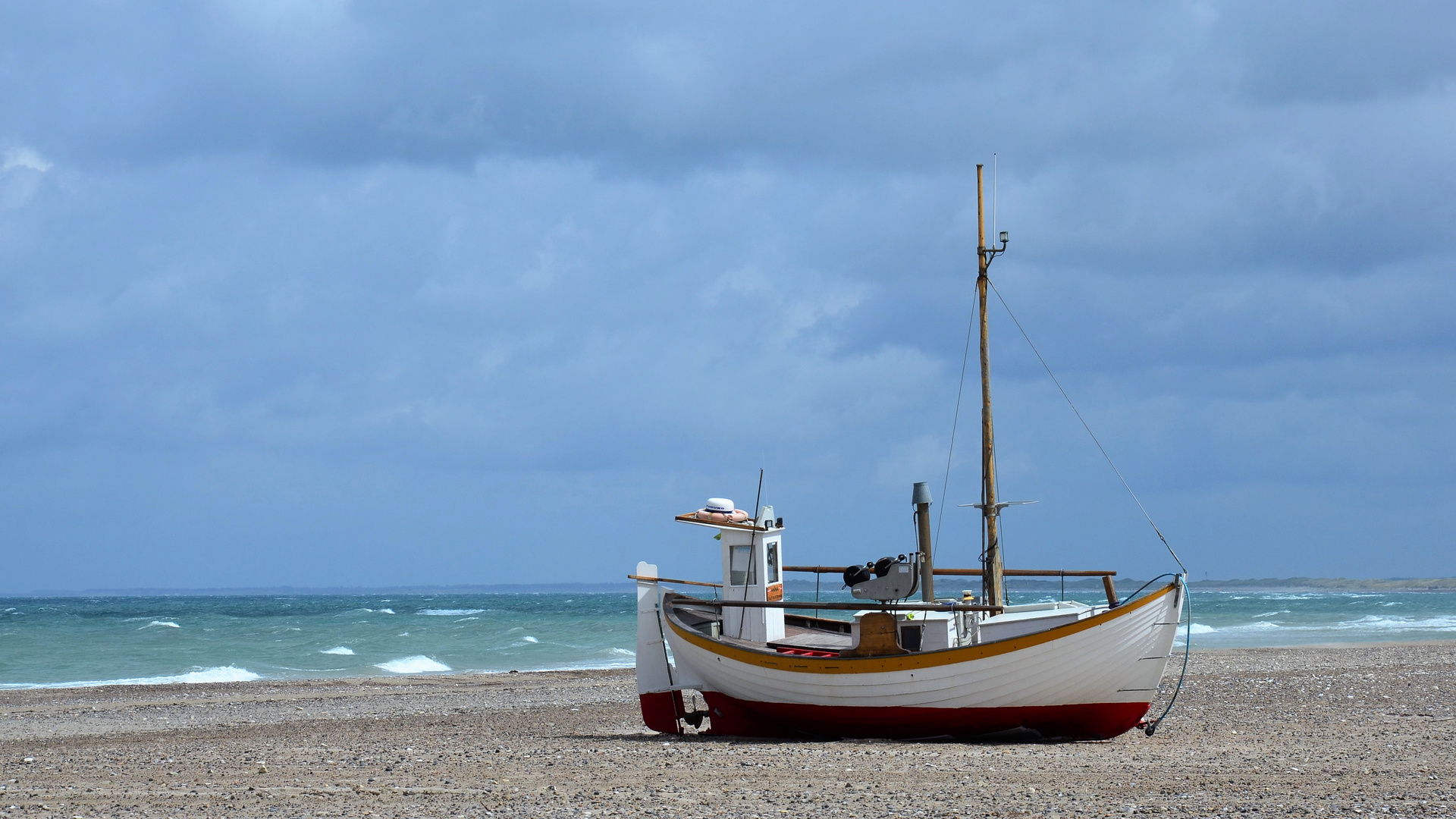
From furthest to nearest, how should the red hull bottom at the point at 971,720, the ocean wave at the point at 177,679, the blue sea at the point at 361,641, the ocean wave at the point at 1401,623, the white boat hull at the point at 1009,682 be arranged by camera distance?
the ocean wave at the point at 1401,623, the blue sea at the point at 361,641, the ocean wave at the point at 177,679, the red hull bottom at the point at 971,720, the white boat hull at the point at 1009,682

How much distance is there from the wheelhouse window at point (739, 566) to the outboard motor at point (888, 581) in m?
2.80

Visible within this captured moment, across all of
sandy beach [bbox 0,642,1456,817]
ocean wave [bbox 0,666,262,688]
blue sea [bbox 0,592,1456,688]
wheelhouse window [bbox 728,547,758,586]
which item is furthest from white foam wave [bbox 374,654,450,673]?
wheelhouse window [bbox 728,547,758,586]

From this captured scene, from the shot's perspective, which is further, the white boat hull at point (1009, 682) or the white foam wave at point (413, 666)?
the white foam wave at point (413, 666)

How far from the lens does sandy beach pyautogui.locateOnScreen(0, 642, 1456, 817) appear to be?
1048 cm

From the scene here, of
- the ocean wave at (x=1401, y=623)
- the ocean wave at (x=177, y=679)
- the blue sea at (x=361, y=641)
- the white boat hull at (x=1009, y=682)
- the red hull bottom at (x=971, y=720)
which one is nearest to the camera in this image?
the white boat hull at (x=1009, y=682)

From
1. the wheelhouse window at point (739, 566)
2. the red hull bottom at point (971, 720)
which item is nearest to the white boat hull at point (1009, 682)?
the red hull bottom at point (971, 720)

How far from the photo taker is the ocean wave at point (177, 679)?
3266cm

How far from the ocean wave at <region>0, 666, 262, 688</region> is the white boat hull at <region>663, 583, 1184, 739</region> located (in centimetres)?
2361

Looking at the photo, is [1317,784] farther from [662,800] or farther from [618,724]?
[618,724]

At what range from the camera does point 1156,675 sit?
14.4 m

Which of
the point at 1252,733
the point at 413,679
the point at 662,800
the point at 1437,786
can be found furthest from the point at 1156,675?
the point at 413,679

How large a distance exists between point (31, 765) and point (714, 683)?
8333mm

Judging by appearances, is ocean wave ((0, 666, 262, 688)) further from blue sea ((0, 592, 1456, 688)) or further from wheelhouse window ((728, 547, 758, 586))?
wheelhouse window ((728, 547, 758, 586))

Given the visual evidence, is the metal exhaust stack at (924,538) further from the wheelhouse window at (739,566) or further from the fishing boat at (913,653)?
the wheelhouse window at (739,566)
